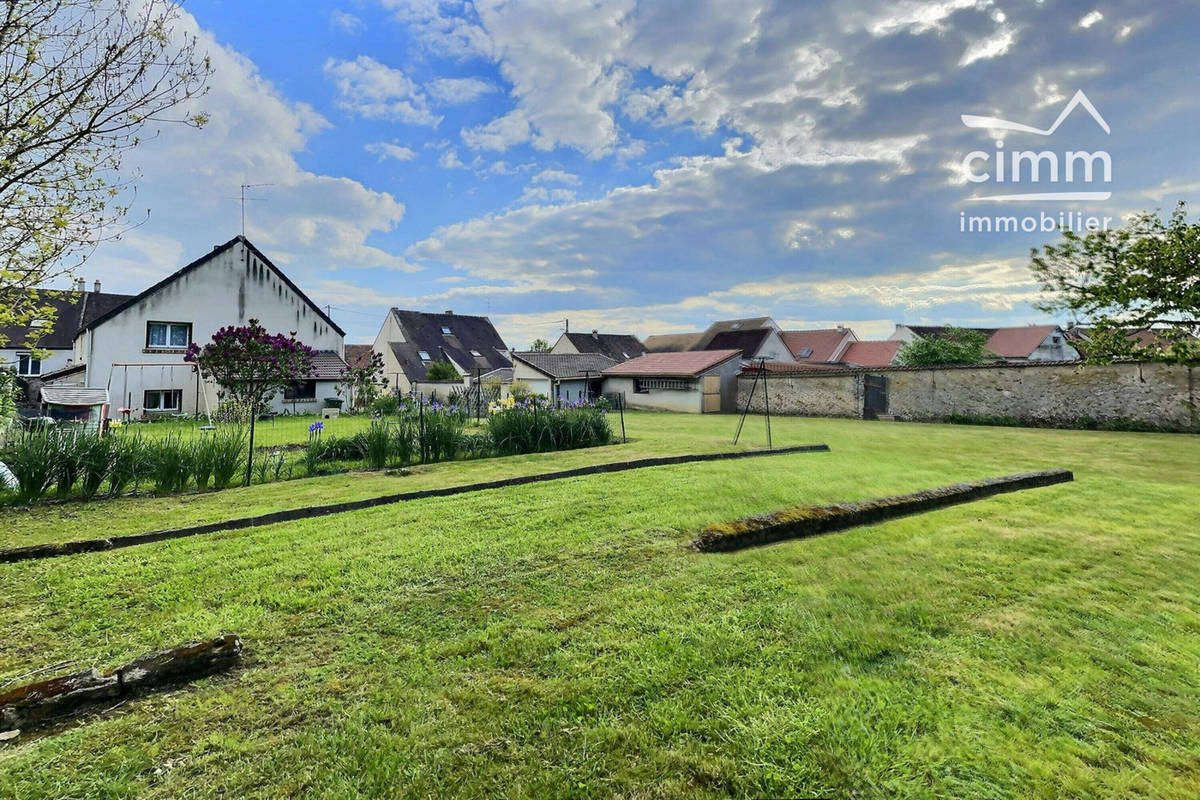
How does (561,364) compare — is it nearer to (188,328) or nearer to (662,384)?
(662,384)

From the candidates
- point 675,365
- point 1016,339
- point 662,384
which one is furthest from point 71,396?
point 1016,339

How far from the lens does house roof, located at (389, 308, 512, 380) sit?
37.4 metres

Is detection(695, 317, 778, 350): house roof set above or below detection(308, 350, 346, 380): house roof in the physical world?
above

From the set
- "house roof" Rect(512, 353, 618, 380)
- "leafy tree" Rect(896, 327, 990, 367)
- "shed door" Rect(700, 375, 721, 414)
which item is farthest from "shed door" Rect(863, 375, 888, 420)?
"house roof" Rect(512, 353, 618, 380)

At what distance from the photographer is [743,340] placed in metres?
44.5

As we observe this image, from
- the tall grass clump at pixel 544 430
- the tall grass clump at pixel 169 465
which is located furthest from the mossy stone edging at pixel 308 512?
the tall grass clump at pixel 544 430

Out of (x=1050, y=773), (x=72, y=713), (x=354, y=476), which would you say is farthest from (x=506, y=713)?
(x=354, y=476)

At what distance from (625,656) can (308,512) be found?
4917mm

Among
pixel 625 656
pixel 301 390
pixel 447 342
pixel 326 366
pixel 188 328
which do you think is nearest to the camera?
pixel 625 656

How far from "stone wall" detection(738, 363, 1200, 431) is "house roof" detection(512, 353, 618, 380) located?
11896 mm

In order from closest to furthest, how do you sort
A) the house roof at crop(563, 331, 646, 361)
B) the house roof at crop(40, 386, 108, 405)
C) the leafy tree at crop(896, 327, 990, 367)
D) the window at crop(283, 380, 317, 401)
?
the house roof at crop(40, 386, 108, 405) → the window at crop(283, 380, 317, 401) → the leafy tree at crop(896, 327, 990, 367) → the house roof at crop(563, 331, 646, 361)

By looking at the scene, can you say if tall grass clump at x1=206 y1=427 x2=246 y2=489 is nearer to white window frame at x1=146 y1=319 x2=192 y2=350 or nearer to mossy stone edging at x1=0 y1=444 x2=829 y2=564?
mossy stone edging at x1=0 y1=444 x2=829 y2=564

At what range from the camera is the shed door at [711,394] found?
28234 millimetres

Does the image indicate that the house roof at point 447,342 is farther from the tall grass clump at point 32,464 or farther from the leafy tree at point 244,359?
the tall grass clump at point 32,464
